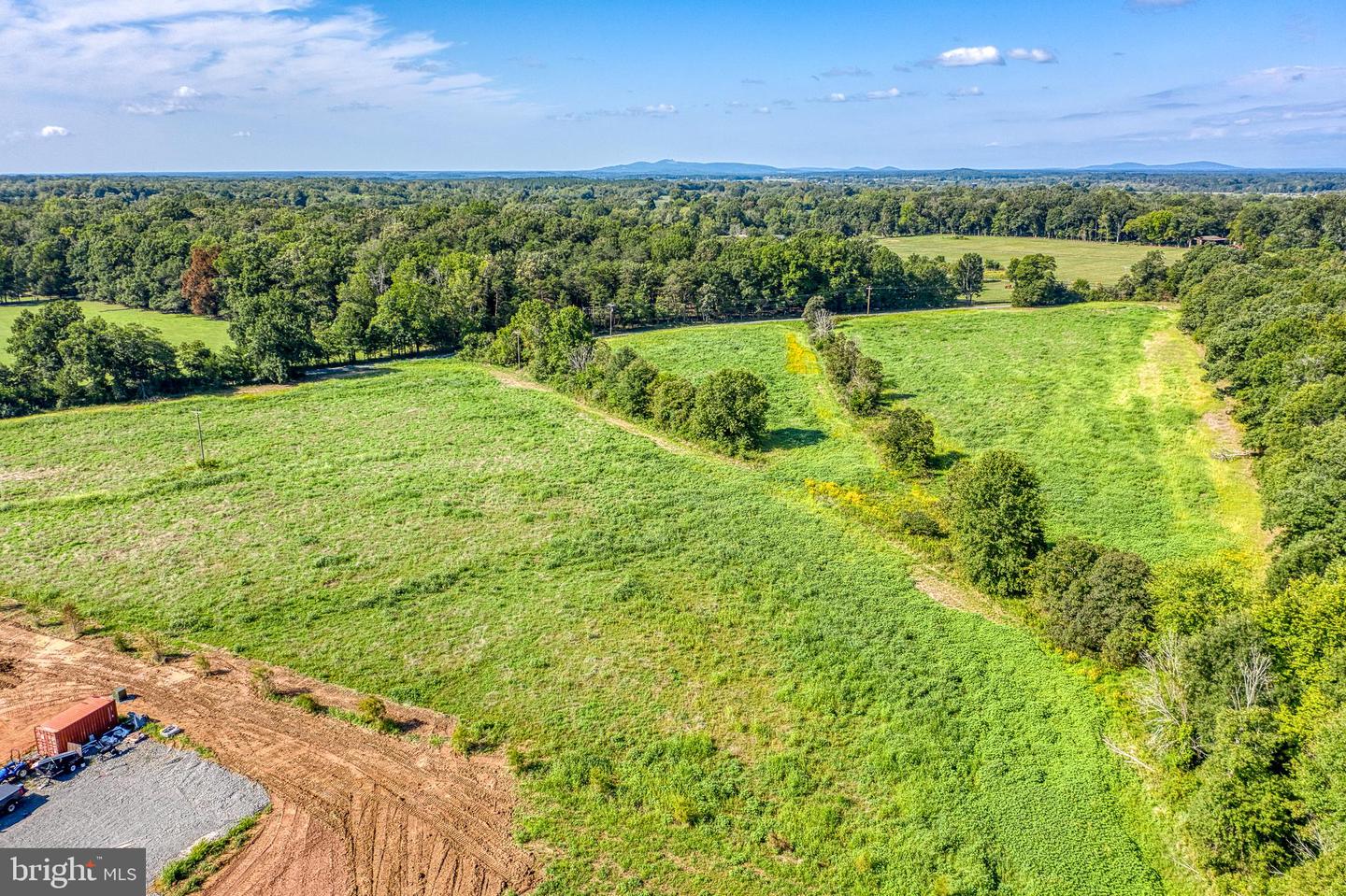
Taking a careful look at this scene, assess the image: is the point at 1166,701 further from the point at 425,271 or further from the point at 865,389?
the point at 425,271

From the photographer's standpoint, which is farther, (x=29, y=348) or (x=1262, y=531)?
(x=29, y=348)

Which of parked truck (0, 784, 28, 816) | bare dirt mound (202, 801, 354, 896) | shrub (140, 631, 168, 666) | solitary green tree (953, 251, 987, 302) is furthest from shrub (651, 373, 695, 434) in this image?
solitary green tree (953, 251, 987, 302)

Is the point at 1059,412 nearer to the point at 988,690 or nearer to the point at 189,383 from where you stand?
the point at 988,690

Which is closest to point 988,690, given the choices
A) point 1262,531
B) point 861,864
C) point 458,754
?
point 861,864

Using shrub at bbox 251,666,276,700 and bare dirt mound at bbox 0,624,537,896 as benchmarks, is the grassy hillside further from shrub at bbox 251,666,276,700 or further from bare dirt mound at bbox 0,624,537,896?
shrub at bbox 251,666,276,700

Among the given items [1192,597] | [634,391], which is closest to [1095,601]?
[1192,597]
